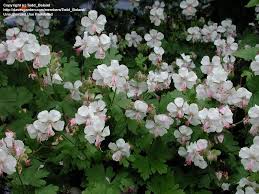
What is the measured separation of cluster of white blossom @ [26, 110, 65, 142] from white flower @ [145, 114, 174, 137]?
19.2 inches

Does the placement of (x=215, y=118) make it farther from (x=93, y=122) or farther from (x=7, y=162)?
(x=7, y=162)

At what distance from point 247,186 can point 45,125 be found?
45.2 inches

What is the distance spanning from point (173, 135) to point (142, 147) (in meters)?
0.19

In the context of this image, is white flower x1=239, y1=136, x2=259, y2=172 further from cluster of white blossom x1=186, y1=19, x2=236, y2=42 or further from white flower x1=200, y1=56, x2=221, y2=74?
cluster of white blossom x1=186, y1=19, x2=236, y2=42

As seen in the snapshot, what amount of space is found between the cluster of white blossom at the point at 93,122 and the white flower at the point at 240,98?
2.34ft

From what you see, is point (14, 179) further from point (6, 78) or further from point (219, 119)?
point (219, 119)

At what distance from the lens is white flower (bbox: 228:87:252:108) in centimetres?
277

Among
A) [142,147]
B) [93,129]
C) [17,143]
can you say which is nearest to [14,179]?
[17,143]

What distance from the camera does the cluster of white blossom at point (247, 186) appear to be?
2.72 m

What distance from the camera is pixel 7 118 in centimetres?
312

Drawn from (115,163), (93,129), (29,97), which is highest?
(93,129)

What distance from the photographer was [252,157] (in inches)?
102

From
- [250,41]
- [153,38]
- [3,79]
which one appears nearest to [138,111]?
[3,79]

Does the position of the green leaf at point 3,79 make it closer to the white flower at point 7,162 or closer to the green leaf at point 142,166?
the white flower at point 7,162
